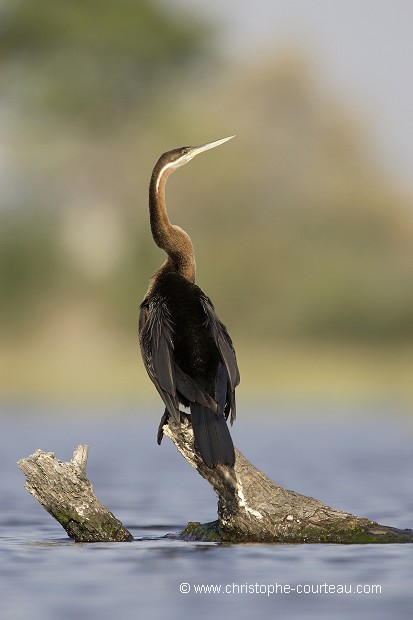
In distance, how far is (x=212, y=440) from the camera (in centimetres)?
709

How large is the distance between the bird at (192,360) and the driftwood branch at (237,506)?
173 mm

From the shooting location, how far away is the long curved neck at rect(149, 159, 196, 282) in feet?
26.6

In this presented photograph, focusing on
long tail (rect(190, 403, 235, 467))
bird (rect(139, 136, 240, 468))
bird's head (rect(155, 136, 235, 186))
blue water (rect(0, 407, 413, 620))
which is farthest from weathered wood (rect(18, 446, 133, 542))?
bird's head (rect(155, 136, 235, 186))

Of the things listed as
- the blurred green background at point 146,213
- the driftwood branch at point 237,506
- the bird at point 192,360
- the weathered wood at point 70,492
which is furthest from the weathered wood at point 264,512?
the blurred green background at point 146,213

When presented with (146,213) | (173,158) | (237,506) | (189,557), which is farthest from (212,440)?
(146,213)

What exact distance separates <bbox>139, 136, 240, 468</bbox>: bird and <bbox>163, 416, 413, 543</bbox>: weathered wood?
0.15m

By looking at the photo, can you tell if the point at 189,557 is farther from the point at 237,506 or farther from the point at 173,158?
the point at 173,158

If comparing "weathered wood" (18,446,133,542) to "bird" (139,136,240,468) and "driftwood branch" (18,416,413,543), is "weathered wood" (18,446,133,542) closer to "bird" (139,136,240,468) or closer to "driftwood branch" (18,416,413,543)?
"driftwood branch" (18,416,413,543)

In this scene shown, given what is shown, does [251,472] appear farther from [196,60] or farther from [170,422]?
[196,60]

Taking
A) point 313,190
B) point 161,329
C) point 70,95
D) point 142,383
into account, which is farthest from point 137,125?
point 161,329

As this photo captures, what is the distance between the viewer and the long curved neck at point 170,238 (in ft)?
26.6

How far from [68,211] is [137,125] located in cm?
419

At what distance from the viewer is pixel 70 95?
3744cm

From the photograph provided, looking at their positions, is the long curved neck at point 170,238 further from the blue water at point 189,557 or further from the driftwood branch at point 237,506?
the blue water at point 189,557
